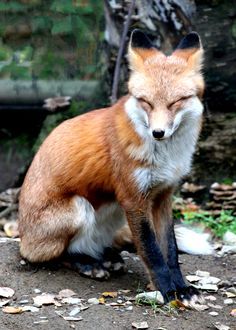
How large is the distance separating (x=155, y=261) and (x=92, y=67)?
5.49 meters

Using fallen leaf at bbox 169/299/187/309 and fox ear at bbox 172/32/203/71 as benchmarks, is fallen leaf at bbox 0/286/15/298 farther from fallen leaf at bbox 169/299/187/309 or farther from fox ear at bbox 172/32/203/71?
fox ear at bbox 172/32/203/71

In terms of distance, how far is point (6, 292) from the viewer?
572cm

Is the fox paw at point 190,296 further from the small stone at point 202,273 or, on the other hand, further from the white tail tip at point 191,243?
the white tail tip at point 191,243

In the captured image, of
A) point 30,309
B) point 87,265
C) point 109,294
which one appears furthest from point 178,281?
point 30,309

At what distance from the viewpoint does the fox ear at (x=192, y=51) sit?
5633 millimetres

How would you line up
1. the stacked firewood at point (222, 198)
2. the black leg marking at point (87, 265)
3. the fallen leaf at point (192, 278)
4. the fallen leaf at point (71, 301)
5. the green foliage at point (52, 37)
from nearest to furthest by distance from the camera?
the fallen leaf at point (71, 301) → the black leg marking at point (87, 265) → the fallen leaf at point (192, 278) → the stacked firewood at point (222, 198) → the green foliage at point (52, 37)

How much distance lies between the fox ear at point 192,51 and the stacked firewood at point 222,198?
3089mm

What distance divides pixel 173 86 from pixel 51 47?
19.3 ft

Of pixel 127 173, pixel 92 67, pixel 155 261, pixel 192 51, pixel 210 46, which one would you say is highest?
pixel 192 51

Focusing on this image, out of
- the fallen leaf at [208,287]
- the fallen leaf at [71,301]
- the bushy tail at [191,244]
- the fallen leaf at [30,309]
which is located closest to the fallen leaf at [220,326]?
the fallen leaf at [208,287]

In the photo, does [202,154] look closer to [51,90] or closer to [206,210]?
[206,210]

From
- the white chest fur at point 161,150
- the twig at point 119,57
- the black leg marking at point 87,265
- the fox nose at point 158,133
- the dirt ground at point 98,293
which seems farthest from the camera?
the twig at point 119,57

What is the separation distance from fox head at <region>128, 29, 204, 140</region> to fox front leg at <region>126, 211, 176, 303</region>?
79 cm

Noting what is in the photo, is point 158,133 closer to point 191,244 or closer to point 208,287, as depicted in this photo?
point 208,287
